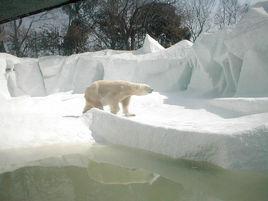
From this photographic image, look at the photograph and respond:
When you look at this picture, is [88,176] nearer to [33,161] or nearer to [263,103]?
[33,161]

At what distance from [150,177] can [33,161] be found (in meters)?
1.83

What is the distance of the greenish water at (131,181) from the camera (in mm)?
3645

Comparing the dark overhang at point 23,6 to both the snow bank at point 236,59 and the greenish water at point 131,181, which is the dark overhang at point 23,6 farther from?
the snow bank at point 236,59

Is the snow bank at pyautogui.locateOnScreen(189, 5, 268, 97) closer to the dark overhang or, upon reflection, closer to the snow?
the snow

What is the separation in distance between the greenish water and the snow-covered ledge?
0.11 m

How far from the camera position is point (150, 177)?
170 inches

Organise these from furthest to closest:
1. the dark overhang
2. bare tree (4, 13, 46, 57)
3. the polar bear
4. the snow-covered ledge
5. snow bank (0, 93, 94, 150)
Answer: bare tree (4, 13, 46, 57) < the polar bear < snow bank (0, 93, 94, 150) < the snow-covered ledge < the dark overhang

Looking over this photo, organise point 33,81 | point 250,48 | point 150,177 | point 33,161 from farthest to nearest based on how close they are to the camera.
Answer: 1. point 33,81
2. point 250,48
3. point 33,161
4. point 150,177

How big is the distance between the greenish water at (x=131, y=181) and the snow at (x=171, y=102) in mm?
196

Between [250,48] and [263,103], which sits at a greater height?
[250,48]

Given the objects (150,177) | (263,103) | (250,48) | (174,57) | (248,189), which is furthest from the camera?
(174,57)

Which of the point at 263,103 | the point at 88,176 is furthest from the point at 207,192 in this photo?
the point at 263,103

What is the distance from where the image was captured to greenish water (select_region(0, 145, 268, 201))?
3.64m

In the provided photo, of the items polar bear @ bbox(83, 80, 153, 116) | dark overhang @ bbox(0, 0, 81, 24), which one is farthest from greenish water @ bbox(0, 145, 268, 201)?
polar bear @ bbox(83, 80, 153, 116)
